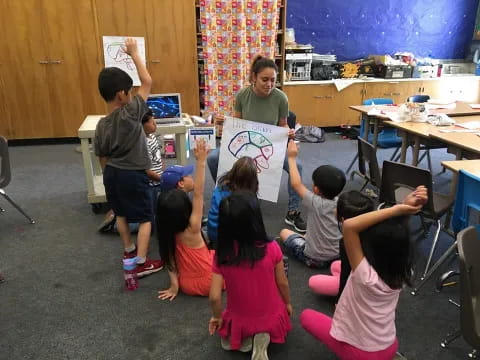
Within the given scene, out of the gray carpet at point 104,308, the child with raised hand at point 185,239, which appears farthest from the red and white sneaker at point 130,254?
the child with raised hand at point 185,239

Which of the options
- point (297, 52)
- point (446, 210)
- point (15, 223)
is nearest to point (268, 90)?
point (446, 210)

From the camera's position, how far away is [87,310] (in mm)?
1996

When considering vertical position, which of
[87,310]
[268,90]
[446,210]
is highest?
[268,90]

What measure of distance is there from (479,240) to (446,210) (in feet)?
2.91

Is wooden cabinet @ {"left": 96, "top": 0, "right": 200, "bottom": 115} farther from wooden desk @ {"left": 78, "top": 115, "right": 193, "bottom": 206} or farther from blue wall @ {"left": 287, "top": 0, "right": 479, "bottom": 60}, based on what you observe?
wooden desk @ {"left": 78, "top": 115, "right": 193, "bottom": 206}

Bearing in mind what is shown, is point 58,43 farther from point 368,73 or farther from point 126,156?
point 368,73

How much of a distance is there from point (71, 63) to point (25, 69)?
0.55m

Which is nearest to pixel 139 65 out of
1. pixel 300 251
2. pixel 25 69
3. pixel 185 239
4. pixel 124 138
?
pixel 124 138

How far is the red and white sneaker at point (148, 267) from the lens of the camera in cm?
225

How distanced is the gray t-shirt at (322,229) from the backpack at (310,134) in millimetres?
3178

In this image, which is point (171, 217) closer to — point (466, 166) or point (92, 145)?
point (92, 145)

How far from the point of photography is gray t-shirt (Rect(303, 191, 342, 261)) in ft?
7.08

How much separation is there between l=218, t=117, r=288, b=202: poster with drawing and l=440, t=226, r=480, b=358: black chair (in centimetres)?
138

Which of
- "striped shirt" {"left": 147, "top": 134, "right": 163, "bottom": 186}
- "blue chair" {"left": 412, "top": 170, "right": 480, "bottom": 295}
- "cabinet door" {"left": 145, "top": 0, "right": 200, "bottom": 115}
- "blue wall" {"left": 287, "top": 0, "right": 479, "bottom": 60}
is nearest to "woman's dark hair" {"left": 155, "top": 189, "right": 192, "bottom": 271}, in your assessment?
"striped shirt" {"left": 147, "top": 134, "right": 163, "bottom": 186}
